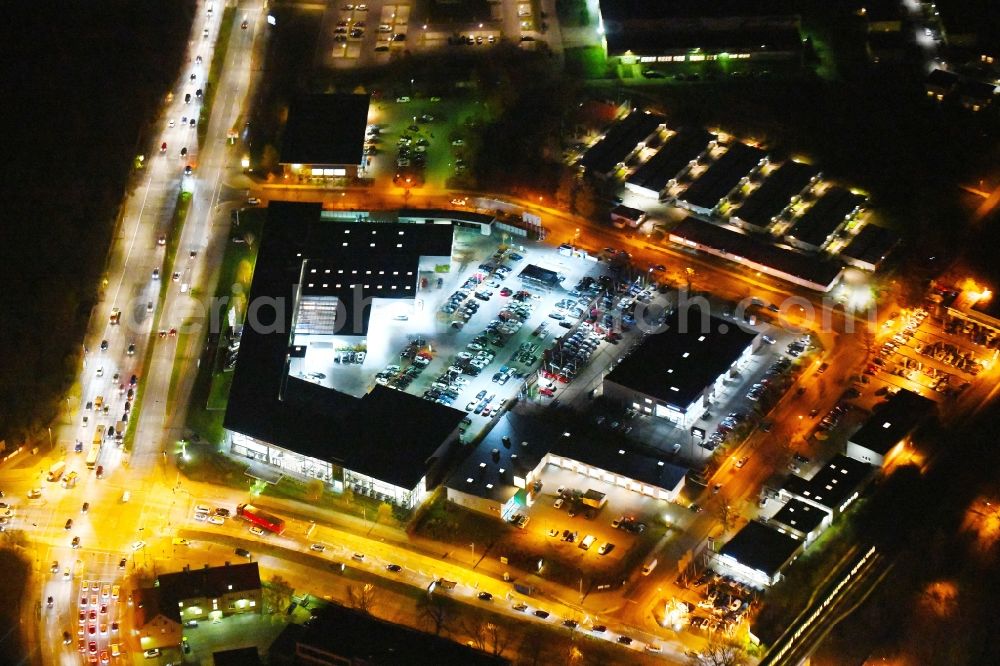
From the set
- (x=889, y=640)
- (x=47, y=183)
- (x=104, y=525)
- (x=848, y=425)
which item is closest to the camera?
(x=889, y=640)

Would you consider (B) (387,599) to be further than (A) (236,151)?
No

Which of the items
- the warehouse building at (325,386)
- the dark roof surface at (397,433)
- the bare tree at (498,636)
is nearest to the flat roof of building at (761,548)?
the bare tree at (498,636)

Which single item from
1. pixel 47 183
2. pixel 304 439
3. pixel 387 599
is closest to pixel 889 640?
pixel 387 599

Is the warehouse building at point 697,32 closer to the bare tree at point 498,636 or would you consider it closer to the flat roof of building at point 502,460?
the flat roof of building at point 502,460

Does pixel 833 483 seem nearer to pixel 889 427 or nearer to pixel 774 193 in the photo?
pixel 889 427

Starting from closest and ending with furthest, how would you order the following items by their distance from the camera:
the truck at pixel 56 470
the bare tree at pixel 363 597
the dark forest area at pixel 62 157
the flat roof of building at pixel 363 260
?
the bare tree at pixel 363 597 < the truck at pixel 56 470 < the dark forest area at pixel 62 157 < the flat roof of building at pixel 363 260

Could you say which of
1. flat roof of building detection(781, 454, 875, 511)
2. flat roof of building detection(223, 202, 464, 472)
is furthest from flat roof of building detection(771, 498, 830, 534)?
flat roof of building detection(223, 202, 464, 472)

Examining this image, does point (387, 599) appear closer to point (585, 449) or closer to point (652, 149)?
point (585, 449)

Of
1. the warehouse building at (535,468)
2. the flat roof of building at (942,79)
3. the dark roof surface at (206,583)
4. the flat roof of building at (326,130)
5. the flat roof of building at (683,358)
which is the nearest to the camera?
the dark roof surface at (206,583)
